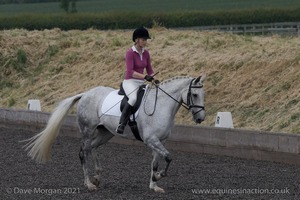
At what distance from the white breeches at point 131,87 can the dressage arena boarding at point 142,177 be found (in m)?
1.33

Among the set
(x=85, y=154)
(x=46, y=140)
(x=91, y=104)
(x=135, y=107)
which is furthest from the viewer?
(x=91, y=104)

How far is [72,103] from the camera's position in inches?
650

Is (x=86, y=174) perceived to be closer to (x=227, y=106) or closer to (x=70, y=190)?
(x=70, y=190)

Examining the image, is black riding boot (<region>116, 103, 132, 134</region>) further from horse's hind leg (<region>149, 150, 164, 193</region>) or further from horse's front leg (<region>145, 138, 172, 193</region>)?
horse's hind leg (<region>149, 150, 164, 193</region>)

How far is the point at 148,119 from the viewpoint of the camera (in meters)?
15.0

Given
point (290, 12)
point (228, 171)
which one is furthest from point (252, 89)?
point (290, 12)

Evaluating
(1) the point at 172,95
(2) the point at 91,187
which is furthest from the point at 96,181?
(1) the point at 172,95

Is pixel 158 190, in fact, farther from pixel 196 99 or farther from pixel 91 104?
pixel 91 104

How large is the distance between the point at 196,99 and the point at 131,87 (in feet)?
3.96

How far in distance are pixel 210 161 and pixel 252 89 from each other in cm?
532

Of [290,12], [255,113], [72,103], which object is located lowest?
[290,12]

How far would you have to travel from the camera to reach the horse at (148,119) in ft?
48.2

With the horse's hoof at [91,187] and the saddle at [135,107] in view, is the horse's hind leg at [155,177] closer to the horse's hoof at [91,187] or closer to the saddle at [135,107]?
the saddle at [135,107]

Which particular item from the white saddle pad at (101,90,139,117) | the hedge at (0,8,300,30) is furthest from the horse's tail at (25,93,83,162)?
the hedge at (0,8,300,30)
